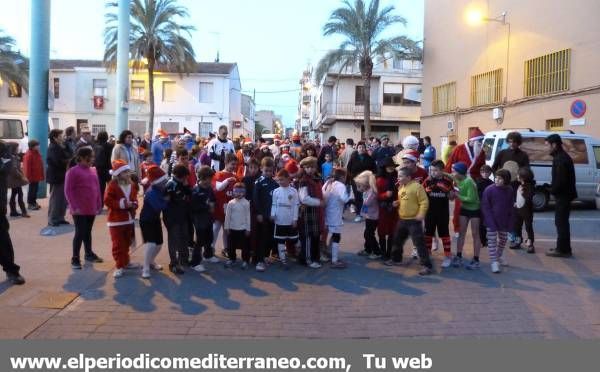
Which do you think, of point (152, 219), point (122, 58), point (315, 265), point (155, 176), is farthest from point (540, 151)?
point (122, 58)

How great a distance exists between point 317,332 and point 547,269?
14.0 feet

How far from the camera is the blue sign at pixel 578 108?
58.5 feet

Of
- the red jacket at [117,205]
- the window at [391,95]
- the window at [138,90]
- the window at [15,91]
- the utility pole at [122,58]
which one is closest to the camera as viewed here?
the red jacket at [117,205]

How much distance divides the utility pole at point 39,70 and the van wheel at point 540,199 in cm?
1184

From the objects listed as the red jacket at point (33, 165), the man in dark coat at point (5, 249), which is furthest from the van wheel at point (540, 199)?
the man in dark coat at point (5, 249)

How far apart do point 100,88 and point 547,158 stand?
36.3 meters

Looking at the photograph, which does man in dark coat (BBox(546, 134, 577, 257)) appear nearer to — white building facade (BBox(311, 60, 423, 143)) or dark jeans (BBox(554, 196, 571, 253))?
dark jeans (BBox(554, 196, 571, 253))

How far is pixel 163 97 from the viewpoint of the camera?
43031 mm

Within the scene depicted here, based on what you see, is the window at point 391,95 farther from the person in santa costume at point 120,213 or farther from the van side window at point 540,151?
the person in santa costume at point 120,213

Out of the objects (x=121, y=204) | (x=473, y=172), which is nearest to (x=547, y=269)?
(x=473, y=172)

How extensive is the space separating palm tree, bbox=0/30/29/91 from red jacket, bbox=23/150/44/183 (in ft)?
83.7

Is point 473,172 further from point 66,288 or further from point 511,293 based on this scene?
point 66,288

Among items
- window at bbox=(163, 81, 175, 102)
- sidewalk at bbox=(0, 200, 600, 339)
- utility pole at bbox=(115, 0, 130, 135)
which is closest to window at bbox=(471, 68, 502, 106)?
utility pole at bbox=(115, 0, 130, 135)

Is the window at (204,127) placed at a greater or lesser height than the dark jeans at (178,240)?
greater
